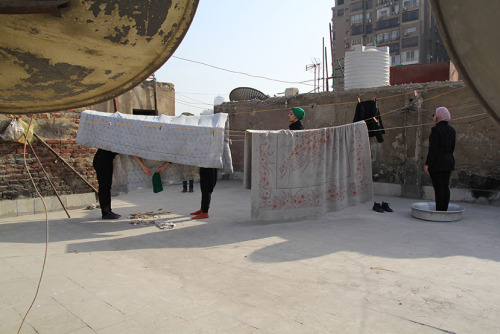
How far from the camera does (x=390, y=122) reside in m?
7.74

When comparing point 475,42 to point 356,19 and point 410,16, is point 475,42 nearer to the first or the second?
point 410,16

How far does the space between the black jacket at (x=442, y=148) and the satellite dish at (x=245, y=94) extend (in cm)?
619

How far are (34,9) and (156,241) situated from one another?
369cm

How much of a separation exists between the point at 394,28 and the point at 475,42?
A: 52437 mm

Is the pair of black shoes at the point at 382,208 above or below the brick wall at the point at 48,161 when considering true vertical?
below

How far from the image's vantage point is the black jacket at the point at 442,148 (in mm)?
5297

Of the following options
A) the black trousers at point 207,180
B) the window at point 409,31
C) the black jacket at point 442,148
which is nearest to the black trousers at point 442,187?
the black jacket at point 442,148

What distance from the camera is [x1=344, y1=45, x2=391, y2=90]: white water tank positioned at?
335 inches

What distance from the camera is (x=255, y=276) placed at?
10.5 feet

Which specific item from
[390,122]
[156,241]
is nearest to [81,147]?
[156,241]

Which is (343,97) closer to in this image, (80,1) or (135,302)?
(135,302)

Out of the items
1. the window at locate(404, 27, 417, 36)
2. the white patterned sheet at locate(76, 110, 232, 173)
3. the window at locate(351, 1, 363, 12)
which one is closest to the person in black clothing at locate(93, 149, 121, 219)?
the white patterned sheet at locate(76, 110, 232, 173)

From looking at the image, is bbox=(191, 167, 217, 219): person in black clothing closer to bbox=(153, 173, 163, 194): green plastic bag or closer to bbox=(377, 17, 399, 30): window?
bbox=(153, 173, 163, 194): green plastic bag

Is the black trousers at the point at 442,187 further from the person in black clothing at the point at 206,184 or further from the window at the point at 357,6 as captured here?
the window at the point at 357,6
